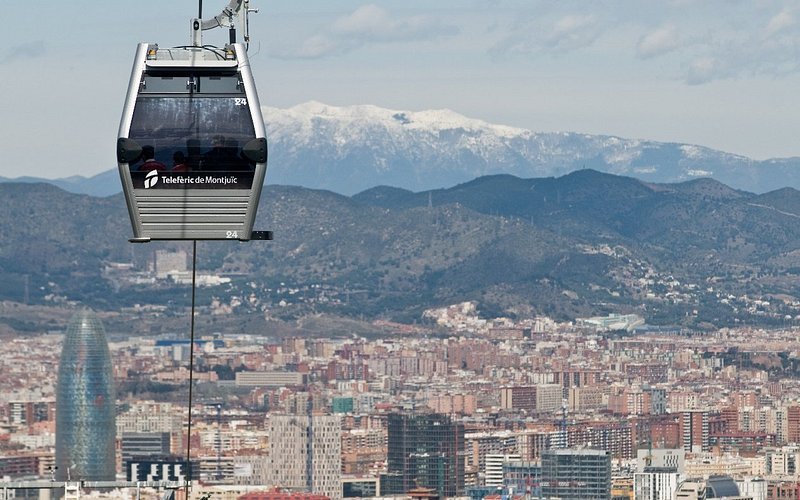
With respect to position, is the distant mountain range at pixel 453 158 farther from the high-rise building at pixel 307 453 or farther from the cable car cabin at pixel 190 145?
the cable car cabin at pixel 190 145

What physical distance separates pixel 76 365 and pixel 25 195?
4161 cm

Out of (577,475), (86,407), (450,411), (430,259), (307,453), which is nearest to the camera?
(577,475)

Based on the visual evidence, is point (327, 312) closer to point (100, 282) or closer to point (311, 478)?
point (100, 282)

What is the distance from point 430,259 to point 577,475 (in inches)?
2394

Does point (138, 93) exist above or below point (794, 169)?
below

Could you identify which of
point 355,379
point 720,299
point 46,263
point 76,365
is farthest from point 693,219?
point 76,365

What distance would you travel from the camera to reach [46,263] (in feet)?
361

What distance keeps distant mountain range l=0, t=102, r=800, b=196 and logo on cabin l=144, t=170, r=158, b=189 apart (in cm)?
15721

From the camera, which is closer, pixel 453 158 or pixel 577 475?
pixel 577 475

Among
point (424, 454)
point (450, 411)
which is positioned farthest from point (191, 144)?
point (450, 411)

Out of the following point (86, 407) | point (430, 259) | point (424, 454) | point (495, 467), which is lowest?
point (495, 467)

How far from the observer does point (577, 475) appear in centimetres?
5684

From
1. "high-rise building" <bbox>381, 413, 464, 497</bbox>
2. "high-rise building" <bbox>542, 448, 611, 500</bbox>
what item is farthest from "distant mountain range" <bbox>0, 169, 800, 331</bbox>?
"high-rise building" <bbox>542, 448, 611, 500</bbox>

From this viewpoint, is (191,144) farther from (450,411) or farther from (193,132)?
(450,411)
